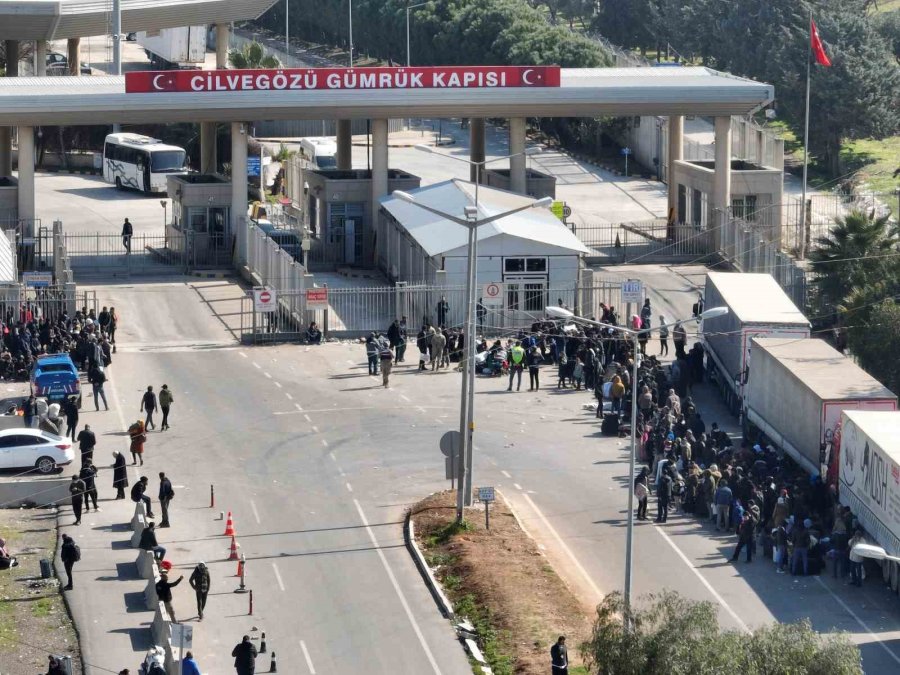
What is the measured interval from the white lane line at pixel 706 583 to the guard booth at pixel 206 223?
3257 centimetres

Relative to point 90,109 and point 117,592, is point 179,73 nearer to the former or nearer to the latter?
point 90,109

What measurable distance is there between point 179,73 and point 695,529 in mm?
33248

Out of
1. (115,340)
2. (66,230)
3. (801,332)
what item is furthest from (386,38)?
(801,332)

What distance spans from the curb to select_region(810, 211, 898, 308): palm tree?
731 inches

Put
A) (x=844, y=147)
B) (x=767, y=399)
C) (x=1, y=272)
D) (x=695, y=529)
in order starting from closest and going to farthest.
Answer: (x=695, y=529)
(x=767, y=399)
(x=1, y=272)
(x=844, y=147)

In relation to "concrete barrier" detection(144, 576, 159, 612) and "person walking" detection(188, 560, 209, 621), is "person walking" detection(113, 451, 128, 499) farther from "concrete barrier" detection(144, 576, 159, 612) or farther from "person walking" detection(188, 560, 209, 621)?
"person walking" detection(188, 560, 209, 621)

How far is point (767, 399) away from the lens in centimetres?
4462

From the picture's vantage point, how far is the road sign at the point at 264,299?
2186 inches

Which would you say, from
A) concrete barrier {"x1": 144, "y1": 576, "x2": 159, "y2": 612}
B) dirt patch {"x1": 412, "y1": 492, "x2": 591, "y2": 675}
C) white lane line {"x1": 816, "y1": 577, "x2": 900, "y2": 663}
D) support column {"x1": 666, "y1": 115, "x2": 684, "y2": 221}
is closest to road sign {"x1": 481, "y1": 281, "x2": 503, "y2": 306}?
dirt patch {"x1": 412, "y1": 492, "x2": 591, "y2": 675}

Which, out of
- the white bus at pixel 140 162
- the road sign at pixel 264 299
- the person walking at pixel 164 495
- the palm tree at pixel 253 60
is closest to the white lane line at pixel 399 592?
the person walking at pixel 164 495

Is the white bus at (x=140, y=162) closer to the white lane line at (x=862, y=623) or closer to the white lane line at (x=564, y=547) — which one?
the white lane line at (x=564, y=547)

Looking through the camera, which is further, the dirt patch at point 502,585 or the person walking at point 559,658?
the dirt patch at point 502,585

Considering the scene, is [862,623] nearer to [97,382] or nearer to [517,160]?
[97,382]

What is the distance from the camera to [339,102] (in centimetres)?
6744
